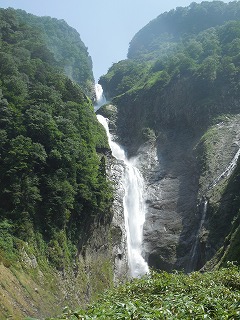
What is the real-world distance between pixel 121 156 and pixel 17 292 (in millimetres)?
35918

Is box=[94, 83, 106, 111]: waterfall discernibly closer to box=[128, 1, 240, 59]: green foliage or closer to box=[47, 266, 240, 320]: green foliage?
box=[128, 1, 240, 59]: green foliage

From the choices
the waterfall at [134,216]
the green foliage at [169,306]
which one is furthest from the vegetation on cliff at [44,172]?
the green foliage at [169,306]

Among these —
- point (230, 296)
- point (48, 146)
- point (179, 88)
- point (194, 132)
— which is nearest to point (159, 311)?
point (230, 296)

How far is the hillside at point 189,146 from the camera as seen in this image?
3800 centimetres

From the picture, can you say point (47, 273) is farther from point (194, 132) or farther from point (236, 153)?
point (194, 132)

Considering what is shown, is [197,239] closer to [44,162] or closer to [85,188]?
[85,188]

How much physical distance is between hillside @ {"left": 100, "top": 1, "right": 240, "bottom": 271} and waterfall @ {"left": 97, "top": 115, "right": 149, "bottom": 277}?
3.03 feet

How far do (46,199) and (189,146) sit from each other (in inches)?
1076

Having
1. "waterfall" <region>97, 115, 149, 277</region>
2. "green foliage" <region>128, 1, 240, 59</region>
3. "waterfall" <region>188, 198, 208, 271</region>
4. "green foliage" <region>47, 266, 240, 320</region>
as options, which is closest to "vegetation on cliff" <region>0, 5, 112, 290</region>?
"waterfall" <region>97, 115, 149, 277</region>

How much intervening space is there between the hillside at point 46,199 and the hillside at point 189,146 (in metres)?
8.12

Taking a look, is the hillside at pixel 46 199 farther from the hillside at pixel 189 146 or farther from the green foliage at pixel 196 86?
the green foliage at pixel 196 86

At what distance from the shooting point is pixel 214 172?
45.2m

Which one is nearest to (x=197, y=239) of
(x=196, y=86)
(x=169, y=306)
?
(x=196, y=86)

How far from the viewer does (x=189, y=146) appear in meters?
53.0
